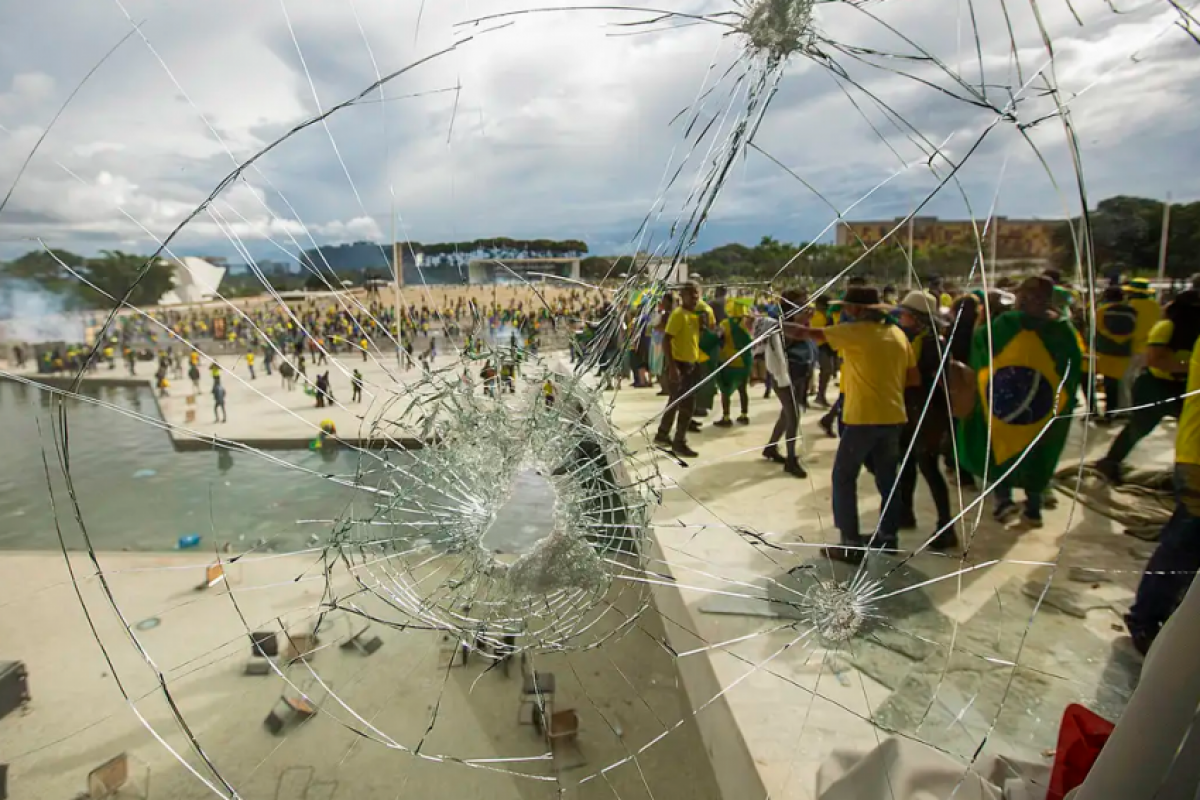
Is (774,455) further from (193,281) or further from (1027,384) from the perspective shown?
(193,281)

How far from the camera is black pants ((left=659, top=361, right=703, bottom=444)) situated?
121 inches

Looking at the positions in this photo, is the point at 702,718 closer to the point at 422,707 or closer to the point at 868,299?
the point at 422,707

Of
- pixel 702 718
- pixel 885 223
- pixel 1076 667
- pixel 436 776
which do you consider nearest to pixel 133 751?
pixel 436 776

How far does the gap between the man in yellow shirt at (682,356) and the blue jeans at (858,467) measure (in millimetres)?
888

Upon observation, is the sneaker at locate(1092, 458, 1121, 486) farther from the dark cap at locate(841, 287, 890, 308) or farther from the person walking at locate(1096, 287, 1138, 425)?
the dark cap at locate(841, 287, 890, 308)

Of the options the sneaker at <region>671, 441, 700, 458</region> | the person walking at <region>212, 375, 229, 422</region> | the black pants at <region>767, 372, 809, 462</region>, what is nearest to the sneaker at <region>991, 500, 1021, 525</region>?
the black pants at <region>767, 372, 809, 462</region>

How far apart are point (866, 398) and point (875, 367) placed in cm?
13

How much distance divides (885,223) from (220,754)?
9.33ft

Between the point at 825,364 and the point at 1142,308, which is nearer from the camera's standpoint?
the point at 1142,308

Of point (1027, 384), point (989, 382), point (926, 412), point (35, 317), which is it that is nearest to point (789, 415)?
point (926, 412)

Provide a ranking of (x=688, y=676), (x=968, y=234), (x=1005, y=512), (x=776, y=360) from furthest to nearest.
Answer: (x=776, y=360) → (x=1005, y=512) → (x=688, y=676) → (x=968, y=234)

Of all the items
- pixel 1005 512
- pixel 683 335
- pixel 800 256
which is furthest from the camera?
pixel 683 335

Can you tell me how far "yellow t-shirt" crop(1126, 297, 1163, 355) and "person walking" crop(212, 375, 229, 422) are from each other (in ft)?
21.0

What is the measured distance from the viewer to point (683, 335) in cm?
325
